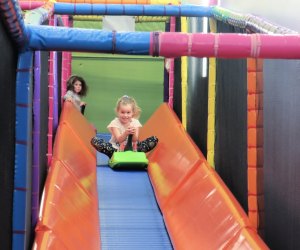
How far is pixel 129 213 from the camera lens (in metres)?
3.55

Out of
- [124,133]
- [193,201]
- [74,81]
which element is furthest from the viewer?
[74,81]

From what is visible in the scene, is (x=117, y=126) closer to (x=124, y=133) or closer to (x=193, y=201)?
(x=124, y=133)

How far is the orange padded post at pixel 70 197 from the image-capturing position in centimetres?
259

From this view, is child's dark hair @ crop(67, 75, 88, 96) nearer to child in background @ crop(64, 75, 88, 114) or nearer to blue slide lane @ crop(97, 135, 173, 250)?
child in background @ crop(64, 75, 88, 114)

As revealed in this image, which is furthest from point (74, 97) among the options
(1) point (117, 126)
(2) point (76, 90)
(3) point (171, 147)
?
(3) point (171, 147)

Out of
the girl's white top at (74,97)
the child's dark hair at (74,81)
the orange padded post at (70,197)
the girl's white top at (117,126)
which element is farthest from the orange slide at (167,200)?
the child's dark hair at (74,81)

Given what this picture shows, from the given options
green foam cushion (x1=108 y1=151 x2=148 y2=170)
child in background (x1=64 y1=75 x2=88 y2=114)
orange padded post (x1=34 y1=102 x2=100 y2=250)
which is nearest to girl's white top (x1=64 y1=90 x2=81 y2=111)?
child in background (x1=64 y1=75 x2=88 y2=114)

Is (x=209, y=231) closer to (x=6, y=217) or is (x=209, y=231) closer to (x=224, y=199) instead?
(x=224, y=199)

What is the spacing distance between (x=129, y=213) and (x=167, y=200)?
0.80ft

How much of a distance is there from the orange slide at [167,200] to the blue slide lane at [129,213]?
51 mm

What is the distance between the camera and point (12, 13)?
65.4 inches

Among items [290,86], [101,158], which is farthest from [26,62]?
[101,158]

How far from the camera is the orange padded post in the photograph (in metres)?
2.59

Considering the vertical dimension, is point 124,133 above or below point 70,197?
above
